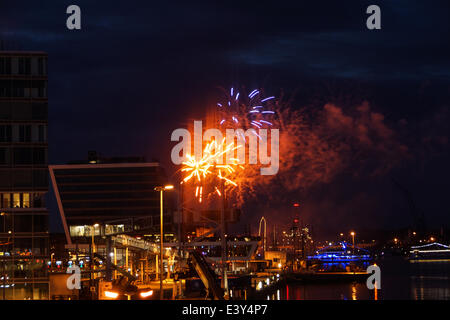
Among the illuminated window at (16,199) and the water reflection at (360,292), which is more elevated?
the illuminated window at (16,199)

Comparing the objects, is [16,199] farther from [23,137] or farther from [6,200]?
[23,137]

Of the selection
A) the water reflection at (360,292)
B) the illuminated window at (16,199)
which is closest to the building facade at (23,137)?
the illuminated window at (16,199)

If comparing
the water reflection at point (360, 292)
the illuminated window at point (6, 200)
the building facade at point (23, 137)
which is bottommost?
the water reflection at point (360, 292)

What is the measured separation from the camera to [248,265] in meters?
194

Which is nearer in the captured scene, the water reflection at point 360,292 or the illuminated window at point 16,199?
the illuminated window at point 16,199

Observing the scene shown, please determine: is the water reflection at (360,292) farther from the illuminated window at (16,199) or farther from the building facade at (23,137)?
the illuminated window at (16,199)

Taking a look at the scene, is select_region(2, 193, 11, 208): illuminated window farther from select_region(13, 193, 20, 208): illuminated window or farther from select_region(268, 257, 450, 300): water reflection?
select_region(268, 257, 450, 300): water reflection

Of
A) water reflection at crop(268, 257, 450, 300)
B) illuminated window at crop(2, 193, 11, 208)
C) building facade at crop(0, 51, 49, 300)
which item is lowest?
water reflection at crop(268, 257, 450, 300)

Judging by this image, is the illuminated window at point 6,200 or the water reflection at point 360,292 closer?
the illuminated window at point 6,200

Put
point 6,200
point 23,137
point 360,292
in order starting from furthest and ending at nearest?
point 360,292 → point 23,137 → point 6,200

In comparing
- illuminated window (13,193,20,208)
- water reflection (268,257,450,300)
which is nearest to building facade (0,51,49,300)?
illuminated window (13,193,20,208)

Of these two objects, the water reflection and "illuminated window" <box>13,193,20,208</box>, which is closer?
"illuminated window" <box>13,193,20,208</box>

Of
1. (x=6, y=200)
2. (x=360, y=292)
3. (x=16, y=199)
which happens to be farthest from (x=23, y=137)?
(x=360, y=292)
